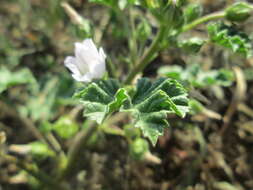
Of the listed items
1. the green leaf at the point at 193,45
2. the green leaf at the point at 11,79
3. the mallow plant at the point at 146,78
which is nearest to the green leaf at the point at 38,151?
the mallow plant at the point at 146,78

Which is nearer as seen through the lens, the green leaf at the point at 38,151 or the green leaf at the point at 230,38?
the green leaf at the point at 230,38

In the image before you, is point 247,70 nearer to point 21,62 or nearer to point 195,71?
point 195,71

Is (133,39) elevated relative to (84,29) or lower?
lower

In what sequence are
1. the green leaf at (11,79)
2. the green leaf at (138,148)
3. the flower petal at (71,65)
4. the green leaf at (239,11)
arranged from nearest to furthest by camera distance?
the flower petal at (71,65), the green leaf at (239,11), the green leaf at (138,148), the green leaf at (11,79)

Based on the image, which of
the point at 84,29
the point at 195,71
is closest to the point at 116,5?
the point at 84,29

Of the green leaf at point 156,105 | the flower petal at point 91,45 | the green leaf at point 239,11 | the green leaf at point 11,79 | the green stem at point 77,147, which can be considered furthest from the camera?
the green leaf at point 11,79

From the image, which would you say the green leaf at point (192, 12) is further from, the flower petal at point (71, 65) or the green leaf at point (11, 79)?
the green leaf at point (11, 79)

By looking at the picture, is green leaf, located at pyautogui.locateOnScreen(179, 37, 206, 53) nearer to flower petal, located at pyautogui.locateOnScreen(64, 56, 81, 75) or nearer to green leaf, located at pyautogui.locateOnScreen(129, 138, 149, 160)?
flower petal, located at pyautogui.locateOnScreen(64, 56, 81, 75)
